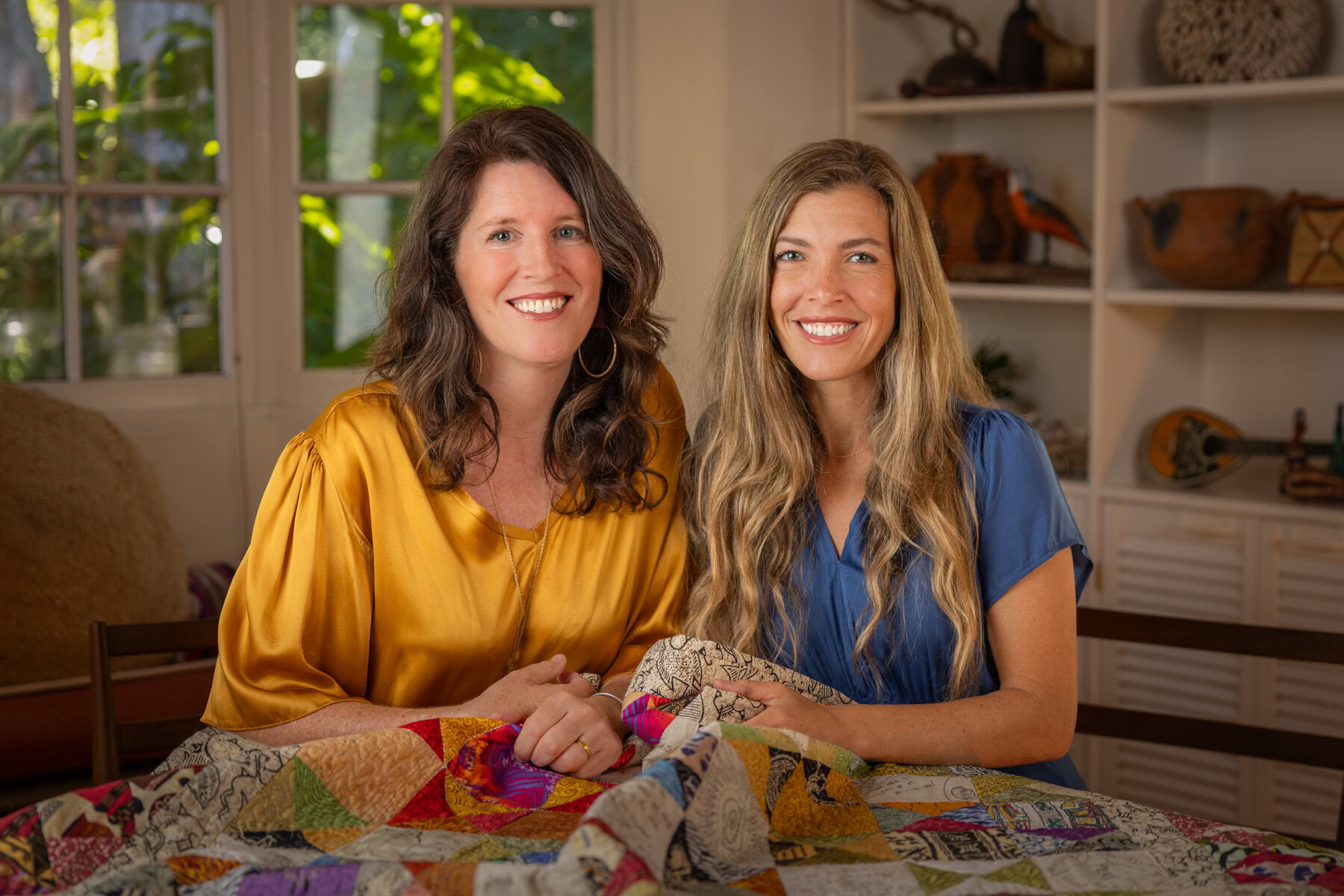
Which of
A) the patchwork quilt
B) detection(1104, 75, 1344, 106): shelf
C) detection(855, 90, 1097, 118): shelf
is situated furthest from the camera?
detection(855, 90, 1097, 118): shelf

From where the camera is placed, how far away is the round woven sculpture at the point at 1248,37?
9.05ft

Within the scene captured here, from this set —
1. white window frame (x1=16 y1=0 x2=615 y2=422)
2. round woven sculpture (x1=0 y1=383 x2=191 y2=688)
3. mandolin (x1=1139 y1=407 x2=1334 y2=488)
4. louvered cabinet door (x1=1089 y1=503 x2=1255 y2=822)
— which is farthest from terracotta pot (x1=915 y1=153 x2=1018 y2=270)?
round woven sculpture (x1=0 y1=383 x2=191 y2=688)

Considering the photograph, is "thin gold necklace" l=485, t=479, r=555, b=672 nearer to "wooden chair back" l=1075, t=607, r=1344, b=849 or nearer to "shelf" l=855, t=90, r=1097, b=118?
"wooden chair back" l=1075, t=607, r=1344, b=849

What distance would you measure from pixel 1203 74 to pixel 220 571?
245 centimetres

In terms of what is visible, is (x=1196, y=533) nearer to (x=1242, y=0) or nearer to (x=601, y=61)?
(x=1242, y=0)

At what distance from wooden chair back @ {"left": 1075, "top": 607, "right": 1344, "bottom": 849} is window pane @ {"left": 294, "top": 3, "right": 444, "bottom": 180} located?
2.05m

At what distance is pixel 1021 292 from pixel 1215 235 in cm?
46

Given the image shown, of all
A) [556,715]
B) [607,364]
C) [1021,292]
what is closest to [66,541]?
[607,364]

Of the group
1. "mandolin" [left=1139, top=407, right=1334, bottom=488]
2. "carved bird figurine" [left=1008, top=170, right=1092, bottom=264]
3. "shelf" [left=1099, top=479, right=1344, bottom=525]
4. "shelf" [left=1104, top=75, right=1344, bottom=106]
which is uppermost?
"shelf" [left=1104, top=75, right=1344, bottom=106]

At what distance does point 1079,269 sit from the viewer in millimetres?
3148

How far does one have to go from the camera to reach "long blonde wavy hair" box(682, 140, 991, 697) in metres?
1.63

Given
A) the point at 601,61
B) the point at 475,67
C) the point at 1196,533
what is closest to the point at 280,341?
the point at 475,67

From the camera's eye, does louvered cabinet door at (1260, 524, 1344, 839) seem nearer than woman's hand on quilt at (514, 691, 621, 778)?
No

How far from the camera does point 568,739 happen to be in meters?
1.35
